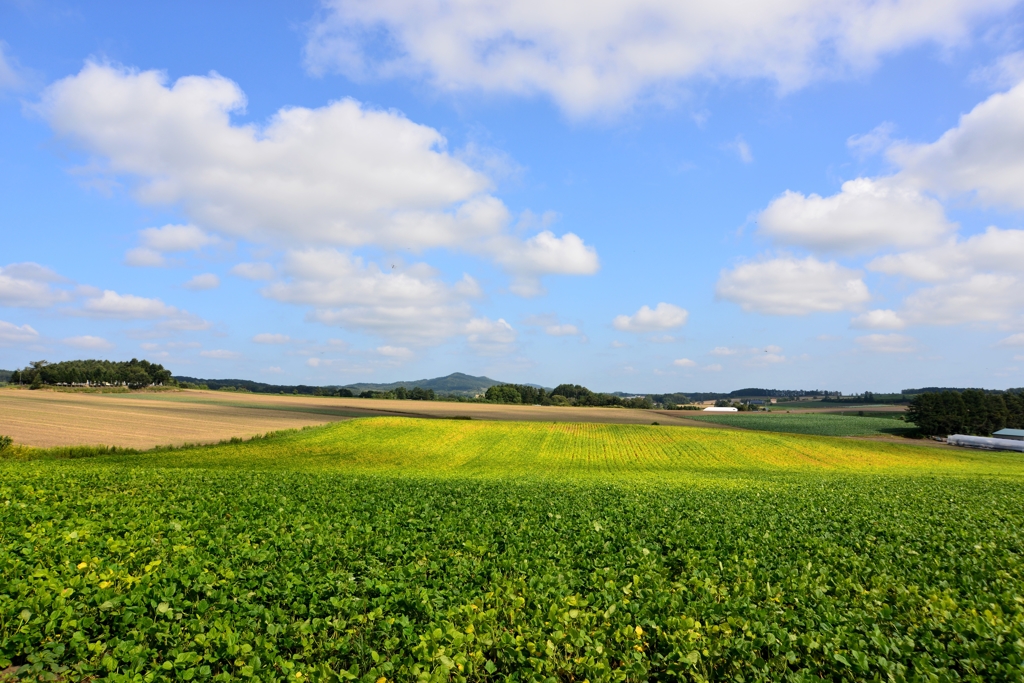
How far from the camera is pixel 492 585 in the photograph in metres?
11.0

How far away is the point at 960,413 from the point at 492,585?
438ft

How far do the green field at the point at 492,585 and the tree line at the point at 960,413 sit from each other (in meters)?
111

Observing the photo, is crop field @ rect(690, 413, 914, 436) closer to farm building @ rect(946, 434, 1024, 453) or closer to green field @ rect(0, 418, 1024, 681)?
farm building @ rect(946, 434, 1024, 453)

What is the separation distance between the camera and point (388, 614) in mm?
9602

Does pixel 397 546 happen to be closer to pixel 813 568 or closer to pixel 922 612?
pixel 813 568

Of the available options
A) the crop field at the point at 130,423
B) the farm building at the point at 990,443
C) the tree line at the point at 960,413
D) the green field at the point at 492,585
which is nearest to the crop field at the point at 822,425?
the tree line at the point at 960,413

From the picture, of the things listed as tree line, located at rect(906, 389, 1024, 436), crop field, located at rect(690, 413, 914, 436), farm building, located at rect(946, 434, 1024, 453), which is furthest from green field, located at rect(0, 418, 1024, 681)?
tree line, located at rect(906, 389, 1024, 436)

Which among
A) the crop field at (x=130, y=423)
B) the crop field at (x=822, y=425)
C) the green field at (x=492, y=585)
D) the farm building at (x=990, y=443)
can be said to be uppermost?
the green field at (x=492, y=585)

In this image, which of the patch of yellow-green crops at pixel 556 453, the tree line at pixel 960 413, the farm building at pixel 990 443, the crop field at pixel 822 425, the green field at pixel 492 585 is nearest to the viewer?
the green field at pixel 492 585

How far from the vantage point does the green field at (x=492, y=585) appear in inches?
321

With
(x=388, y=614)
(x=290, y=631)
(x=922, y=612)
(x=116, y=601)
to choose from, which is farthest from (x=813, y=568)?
(x=116, y=601)

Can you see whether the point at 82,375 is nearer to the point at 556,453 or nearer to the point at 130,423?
the point at 130,423

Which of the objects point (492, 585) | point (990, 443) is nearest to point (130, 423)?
point (492, 585)

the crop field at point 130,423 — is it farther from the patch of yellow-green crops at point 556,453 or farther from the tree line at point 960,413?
the tree line at point 960,413
